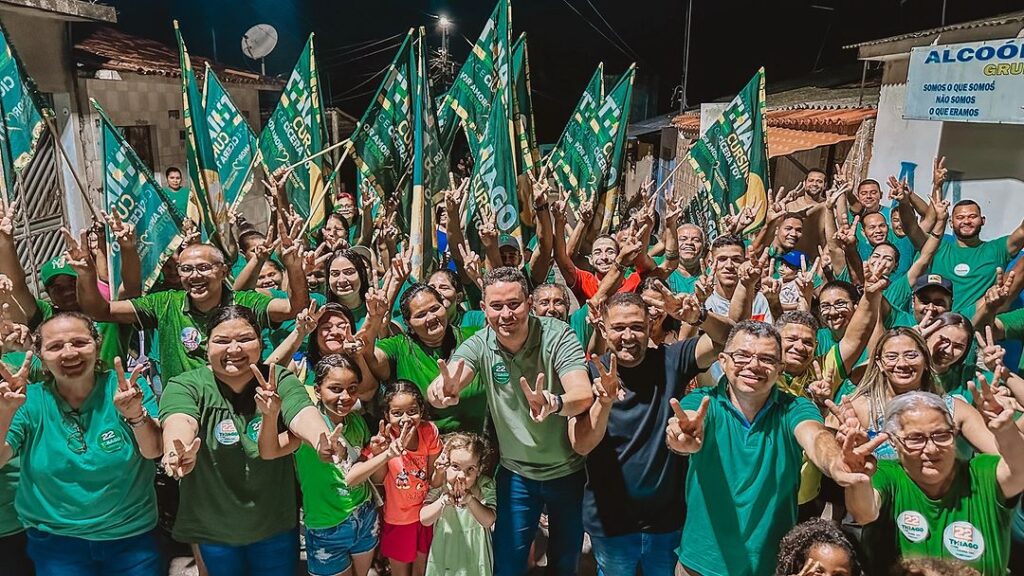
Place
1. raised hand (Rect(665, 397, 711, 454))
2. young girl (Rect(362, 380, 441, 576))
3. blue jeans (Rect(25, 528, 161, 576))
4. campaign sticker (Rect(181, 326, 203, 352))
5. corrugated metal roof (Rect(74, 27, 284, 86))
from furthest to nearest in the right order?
corrugated metal roof (Rect(74, 27, 284, 86))
campaign sticker (Rect(181, 326, 203, 352))
young girl (Rect(362, 380, 441, 576))
blue jeans (Rect(25, 528, 161, 576))
raised hand (Rect(665, 397, 711, 454))

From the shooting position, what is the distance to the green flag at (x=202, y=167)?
20.7ft

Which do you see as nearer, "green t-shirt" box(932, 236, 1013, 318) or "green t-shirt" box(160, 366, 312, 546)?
"green t-shirt" box(160, 366, 312, 546)

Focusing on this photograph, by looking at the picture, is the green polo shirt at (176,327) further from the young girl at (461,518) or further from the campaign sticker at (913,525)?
the campaign sticker at (913,525)

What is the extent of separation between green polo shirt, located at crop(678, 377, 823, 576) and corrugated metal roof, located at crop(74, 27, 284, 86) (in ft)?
33.0

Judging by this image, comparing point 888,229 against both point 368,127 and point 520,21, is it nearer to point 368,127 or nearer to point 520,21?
point 368,127

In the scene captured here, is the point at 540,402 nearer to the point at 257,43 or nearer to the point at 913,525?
the point at 913,525

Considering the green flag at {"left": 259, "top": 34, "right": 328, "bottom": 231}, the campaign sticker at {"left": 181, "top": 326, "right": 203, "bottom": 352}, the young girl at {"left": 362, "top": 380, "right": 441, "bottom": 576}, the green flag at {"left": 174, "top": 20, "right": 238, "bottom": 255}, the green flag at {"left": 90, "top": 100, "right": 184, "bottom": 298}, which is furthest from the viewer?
the green flag at {"left": 259, "top": 34, "right": 328, "bottom": 231}

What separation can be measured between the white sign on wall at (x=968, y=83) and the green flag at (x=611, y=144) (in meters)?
3.85

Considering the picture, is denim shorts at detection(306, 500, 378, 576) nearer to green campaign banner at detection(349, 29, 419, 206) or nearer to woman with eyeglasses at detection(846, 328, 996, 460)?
woman with eyeglasses at detection(846, 328, 996, 460)

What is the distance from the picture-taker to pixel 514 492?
343 centimetres

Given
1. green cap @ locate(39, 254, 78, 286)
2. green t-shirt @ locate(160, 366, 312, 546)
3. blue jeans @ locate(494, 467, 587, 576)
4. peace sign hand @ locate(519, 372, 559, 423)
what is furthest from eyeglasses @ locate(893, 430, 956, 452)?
green cap @ locate(39, 254, 78, 286)

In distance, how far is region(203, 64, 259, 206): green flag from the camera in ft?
22.6

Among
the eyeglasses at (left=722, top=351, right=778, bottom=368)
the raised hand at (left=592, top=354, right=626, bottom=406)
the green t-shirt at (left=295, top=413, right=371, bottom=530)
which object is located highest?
the eyeglasses at (left=722, top=351, right=778, bottom=368)

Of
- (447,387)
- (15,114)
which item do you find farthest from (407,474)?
(15,114)
